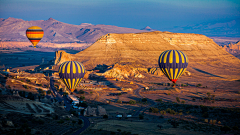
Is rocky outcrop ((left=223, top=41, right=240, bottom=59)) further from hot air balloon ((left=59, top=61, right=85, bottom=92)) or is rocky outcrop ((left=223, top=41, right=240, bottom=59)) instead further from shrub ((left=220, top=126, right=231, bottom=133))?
shrub ((left=220, top=126, right=231, bottom=133))

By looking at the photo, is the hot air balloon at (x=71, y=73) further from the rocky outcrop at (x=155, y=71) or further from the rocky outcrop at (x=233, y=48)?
the rocky outcrop at (x=233, y=48)

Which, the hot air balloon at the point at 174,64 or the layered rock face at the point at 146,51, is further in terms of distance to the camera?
the layered rock face at the point at 146,51

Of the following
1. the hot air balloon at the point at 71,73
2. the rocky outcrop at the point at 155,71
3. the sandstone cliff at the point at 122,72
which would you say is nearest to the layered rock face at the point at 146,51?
the rocky outcrop at the point at 155,71

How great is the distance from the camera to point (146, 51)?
106 meters

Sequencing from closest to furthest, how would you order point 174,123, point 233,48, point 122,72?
point 174,123 < point 122,72 < point 233,48

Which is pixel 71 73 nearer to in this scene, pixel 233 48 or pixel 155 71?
pixel 155 71

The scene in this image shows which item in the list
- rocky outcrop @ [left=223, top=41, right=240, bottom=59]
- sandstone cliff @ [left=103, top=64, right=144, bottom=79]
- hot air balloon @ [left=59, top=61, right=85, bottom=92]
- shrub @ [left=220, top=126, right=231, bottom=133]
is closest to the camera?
shrub @ [left=220, top=126, right=231, bottom=133]

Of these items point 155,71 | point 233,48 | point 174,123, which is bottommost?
point 174,123

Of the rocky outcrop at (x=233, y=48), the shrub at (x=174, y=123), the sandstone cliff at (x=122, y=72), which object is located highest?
the rocky outcrop at (x=233, y=48)

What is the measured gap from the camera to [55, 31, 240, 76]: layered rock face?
95812 mm

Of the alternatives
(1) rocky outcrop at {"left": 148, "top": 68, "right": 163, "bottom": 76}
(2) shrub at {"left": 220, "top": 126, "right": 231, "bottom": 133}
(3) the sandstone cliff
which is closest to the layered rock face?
(1) rocky outcrop at {"left": 148, "top": 68, "right": 163, "bottom": 76}

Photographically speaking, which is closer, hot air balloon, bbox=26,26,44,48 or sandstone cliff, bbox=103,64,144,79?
hot air balloon, bbox=26,26,44,48

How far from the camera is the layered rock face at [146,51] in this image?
Result: 3772 inches

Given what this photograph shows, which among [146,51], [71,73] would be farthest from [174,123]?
[146,51]
